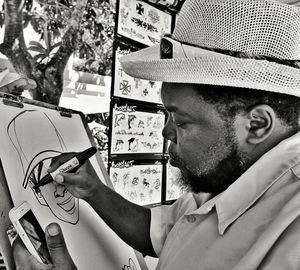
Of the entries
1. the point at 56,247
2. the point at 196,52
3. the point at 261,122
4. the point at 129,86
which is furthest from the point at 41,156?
the point at 129,86

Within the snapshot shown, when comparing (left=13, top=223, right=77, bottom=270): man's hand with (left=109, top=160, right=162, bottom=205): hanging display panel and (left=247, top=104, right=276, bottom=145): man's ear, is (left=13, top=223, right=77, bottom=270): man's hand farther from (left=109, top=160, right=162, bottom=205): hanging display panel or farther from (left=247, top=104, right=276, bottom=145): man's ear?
(left=109, top=160, right=162, bottom=205): hanging display panel

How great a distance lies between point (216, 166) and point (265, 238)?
302mm

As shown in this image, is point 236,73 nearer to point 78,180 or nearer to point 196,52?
point 196,52

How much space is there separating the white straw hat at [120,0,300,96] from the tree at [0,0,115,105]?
941 mm

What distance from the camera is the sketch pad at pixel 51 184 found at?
3.71 feet

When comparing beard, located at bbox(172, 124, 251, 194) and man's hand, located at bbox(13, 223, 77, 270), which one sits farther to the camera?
beard, located at bbox(172, 124, 251, 194)

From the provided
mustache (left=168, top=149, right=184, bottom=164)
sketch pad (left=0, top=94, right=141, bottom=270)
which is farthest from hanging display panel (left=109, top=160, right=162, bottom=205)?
mustache (left=168, top=149, right=184, bottom=164)

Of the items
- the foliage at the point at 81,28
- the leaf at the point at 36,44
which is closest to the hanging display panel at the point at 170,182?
the foliage at the point at 81,28

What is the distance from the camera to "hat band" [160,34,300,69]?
99 centimetres

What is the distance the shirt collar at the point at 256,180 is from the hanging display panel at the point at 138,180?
1.19 m

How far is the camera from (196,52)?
1.02 meters

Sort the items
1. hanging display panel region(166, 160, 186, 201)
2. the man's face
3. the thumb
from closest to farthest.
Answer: the thumb, the man's face, hanging display panel region(166, 160, 186, 201)

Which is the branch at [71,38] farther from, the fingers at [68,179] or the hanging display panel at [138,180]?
the fingers at [68,179]

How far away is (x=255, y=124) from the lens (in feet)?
3.40
